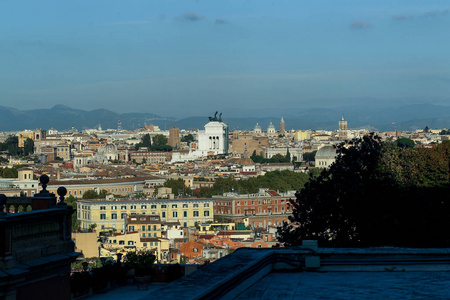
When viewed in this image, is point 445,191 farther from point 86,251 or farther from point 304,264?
point 86,251

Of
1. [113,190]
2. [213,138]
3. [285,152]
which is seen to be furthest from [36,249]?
[285,152]

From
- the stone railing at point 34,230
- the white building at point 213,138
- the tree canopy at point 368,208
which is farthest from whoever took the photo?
the white building at point 213,138

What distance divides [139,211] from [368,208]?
34.1 metres

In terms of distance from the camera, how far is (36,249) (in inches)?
215

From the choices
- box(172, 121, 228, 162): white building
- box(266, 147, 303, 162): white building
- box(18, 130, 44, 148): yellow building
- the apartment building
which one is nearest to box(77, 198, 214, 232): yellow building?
the apartment building

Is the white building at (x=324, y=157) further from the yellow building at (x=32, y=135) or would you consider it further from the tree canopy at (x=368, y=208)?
the tree canopy at (x=368, y=208)

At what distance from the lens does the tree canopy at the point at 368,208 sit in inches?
500

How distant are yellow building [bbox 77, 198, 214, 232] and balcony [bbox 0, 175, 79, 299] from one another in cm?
3887

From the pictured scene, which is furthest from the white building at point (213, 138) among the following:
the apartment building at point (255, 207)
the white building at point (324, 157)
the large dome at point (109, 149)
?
the apartment building at point (255, 207)

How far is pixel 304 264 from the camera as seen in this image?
6.01m

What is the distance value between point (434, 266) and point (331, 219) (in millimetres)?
7703

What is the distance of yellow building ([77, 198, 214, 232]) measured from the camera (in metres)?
46.0

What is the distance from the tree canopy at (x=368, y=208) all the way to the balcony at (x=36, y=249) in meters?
6.84

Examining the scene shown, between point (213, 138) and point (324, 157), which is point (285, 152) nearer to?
point (213, 138)
